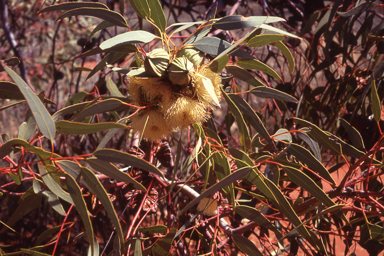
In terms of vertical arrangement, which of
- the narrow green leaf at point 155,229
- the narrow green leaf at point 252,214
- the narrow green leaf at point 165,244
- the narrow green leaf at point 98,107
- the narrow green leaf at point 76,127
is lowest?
the narrow green leaf at point 165,244

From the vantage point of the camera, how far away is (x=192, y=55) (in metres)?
0.55

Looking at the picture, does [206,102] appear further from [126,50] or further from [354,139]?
[354,139]

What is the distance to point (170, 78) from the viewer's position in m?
0.53

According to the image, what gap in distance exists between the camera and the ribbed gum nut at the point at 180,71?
51cm

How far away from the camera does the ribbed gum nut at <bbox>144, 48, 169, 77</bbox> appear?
513mm

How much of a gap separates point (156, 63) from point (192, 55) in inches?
2.6

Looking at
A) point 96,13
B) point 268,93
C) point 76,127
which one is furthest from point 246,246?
point 96,13

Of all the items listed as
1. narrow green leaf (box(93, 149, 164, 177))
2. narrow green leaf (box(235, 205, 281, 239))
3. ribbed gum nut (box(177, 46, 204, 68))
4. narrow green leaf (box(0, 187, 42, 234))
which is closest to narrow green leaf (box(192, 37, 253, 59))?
ribbed gum nut (box(177, 46, 204, 68))

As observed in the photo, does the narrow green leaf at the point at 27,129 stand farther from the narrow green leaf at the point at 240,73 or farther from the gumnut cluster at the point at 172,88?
the narrow green leaf at the point at 240,73

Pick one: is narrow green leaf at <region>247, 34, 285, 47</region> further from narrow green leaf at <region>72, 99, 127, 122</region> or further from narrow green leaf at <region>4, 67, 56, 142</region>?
narrow green leaf at <region>4, 67, 56, 142</region>

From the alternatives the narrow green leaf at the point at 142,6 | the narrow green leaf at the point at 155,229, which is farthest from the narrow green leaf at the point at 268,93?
the narrow green leaf at the point at 155,229

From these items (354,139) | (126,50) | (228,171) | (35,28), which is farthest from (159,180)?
(35,28)

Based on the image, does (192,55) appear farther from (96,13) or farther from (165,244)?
(165,244)

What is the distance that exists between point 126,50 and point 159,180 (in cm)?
33
